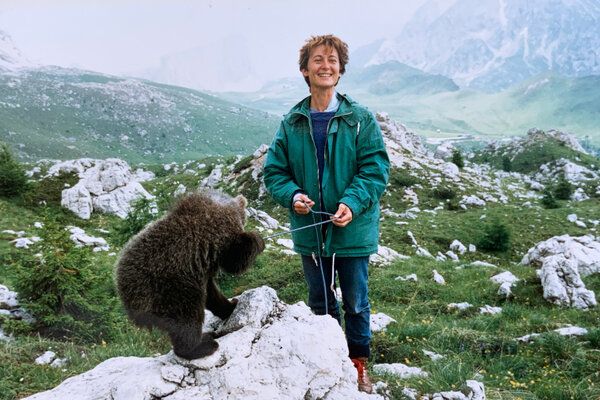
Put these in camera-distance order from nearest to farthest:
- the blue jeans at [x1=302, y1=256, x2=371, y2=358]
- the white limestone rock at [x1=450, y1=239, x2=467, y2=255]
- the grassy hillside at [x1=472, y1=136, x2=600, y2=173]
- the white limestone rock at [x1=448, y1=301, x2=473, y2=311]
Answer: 1. the blue jeans at [x1=302, y1=256, x2=371, y2=358]
2. the white limestone rock at [x1=448, y1=301, x2=473, y2=311]
3. the white limestone rock at [x1=450, y1=239, x2=467, y2=255]
4. the grassy hillside at [x1=472, y1=136, x2=600, y2=173]

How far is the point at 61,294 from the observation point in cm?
573

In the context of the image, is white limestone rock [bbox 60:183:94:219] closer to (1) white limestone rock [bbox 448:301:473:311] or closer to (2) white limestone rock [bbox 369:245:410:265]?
(2) white limestone rock [bbox 369:245:410:265]

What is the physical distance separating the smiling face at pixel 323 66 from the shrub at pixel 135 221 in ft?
28.6

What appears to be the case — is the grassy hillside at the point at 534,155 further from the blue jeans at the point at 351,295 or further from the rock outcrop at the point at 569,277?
the blue jeans at the point at 351,295

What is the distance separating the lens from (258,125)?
167 meters

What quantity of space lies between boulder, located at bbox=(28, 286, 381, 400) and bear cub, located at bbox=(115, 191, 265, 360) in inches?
8.1

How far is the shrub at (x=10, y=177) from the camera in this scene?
1602 cm

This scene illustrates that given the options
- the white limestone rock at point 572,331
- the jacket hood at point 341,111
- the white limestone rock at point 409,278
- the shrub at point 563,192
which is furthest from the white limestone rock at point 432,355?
the shrub at point 563,192

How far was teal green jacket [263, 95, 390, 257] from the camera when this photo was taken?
3.49 meters

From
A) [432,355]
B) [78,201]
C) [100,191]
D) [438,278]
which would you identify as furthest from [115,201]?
[432,355]

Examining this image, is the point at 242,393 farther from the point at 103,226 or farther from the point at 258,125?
the point at 258,125

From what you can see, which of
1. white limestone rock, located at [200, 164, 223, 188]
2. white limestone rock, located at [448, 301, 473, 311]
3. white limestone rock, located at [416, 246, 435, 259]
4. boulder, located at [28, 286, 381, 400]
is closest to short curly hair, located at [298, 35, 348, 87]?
boulder, located at [28, 286, 381, 400]

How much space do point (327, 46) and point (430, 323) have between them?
5770 mm

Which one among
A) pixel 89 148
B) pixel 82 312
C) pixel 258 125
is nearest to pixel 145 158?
pixel 89 148
